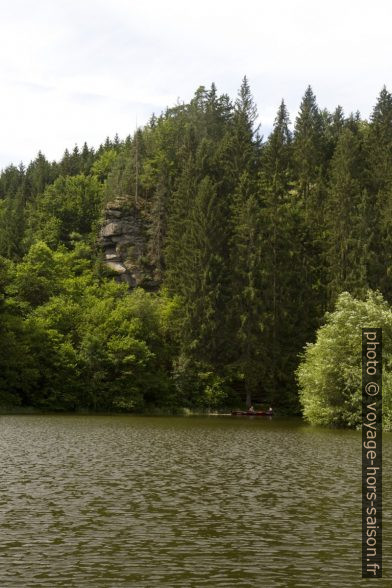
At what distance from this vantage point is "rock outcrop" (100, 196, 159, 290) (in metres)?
112

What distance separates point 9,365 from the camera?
7800cm

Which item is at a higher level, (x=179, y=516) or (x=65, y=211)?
(x=65, y=211)

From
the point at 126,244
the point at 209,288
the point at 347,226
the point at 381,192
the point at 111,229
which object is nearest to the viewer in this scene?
the point at 209,288

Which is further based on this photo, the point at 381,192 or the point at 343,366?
the point at 381,192

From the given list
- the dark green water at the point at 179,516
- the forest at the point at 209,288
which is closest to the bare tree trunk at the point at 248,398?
the forest at the point at 209,288

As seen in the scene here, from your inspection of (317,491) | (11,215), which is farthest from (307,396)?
(11,215)

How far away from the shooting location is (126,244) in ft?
381

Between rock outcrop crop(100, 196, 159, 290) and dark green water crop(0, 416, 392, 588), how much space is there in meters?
72.9

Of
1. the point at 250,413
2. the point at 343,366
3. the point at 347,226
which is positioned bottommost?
the point at 250,413

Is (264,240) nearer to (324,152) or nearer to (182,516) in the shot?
(324,152)

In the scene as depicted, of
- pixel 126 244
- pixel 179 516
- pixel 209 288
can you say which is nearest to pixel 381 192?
pixel 209 288

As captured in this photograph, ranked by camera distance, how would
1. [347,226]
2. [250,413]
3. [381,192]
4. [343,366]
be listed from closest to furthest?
[343,366] < [250,413] < [347,226] < [381,192]

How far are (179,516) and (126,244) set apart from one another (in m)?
97.4

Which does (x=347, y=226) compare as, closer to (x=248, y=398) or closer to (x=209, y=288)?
(x=209, y=288)
